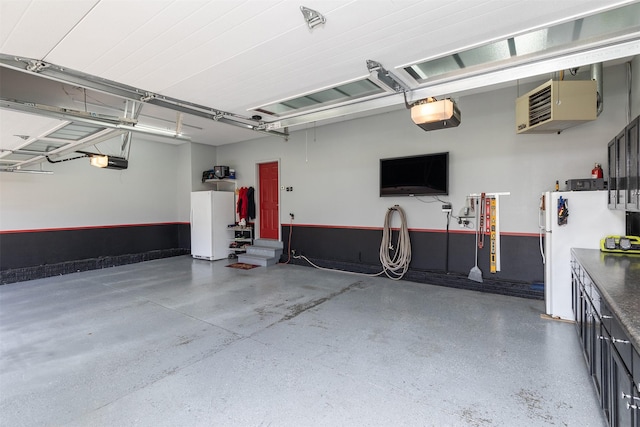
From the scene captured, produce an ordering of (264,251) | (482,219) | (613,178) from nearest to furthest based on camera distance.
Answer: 1. (613,178)
2. (482,219)
3. (264,251)

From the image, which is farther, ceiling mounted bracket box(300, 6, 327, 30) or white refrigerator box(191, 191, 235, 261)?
white refrigerator box(191, 191, 235, 261)

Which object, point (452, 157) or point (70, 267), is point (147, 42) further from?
point (70, 267)

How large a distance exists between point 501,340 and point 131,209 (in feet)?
27.1

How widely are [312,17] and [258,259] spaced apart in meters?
5.68

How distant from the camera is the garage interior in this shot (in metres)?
2.12

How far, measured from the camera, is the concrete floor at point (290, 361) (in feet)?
6.70

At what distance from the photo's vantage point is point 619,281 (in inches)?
77.2

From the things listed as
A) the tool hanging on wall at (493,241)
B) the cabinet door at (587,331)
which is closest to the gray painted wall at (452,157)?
the tool hanging on wall at (493,241)

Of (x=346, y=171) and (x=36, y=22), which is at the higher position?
(x=36, y=22)

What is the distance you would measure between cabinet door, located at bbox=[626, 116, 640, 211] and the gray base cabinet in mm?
737

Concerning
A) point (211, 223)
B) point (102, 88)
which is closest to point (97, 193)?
point (211, 223)

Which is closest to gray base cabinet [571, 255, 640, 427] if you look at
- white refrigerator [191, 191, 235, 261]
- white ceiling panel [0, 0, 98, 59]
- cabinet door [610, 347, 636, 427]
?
cabinet door [610, 347, 636, 427]

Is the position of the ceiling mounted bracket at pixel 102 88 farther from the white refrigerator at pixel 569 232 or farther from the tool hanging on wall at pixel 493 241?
the white refrigerator at pixel 569 232

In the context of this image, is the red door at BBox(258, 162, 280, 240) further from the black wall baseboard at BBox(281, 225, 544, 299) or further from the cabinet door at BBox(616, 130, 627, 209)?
the cabinet door at BBox(616, 130, 627, 209)
